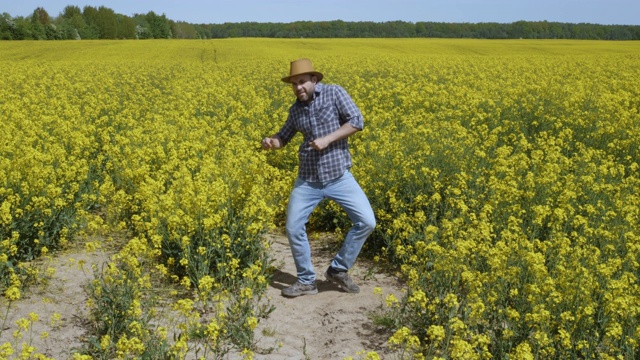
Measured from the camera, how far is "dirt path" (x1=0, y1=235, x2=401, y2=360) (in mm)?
4473

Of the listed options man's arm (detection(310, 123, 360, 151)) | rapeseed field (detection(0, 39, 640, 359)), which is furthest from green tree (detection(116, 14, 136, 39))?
man's arm (detection(310, 123, 360, 151))

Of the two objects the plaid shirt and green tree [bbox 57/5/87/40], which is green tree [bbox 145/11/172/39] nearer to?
green tree [bbox 57/5/87/40]

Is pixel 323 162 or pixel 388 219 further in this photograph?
pixel 388 219

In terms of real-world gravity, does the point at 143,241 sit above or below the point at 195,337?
above

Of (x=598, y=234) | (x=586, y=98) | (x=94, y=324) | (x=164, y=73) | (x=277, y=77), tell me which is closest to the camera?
(x=94, y=324)

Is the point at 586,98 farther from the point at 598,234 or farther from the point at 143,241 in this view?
the point at 143,241

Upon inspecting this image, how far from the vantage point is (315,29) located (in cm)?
9544

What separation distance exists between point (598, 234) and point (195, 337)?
3.64m

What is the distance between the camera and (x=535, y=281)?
4.51m

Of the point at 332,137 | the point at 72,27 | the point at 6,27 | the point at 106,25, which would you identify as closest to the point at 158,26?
the point at 106,25

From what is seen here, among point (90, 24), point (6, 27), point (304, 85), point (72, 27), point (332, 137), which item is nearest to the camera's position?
point (332, 137)

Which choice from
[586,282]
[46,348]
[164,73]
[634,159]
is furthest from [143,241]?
[164,73]

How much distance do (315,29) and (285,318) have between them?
3687 inches

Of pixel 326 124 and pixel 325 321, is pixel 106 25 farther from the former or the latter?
pixel 325 321
